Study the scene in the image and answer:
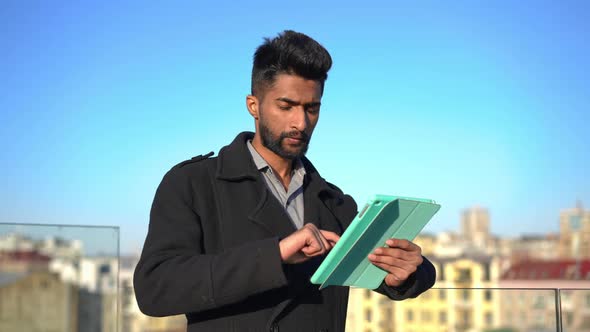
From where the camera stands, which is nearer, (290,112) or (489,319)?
(290,112)

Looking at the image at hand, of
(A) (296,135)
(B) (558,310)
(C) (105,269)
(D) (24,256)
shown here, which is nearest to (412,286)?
(A) (296,135)

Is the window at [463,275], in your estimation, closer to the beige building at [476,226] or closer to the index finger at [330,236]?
the beige building at [476,226]

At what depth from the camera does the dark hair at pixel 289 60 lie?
5.74ft

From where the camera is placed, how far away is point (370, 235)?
1515mm

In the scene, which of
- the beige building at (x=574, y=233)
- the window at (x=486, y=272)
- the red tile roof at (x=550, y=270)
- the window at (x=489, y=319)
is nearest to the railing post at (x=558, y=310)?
the window at (x=489, y=319)

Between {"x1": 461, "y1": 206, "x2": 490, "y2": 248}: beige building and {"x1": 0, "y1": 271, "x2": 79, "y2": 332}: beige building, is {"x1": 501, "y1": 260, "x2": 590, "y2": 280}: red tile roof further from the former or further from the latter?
{"x1": 0, "y1": 271, "x2": 79, "y2": 332}: beige building

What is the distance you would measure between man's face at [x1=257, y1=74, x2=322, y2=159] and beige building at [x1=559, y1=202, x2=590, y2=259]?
343ft

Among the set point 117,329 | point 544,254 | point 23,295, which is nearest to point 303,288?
point 117,329

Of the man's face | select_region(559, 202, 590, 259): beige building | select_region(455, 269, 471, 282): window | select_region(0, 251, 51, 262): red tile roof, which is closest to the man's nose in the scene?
the man's face

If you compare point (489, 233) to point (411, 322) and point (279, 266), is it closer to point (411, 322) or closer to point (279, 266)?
point (411, 322)

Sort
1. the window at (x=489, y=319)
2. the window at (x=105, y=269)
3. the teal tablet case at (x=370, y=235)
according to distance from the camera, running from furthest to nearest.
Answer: the window at (x=489, y=319) → the window at (x=105, y=269) → the teal tablet case at (x=370, y=235)

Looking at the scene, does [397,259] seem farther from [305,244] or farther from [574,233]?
[574,233]

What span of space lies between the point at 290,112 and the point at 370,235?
356 mm

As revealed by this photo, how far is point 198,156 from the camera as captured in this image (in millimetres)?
1837
